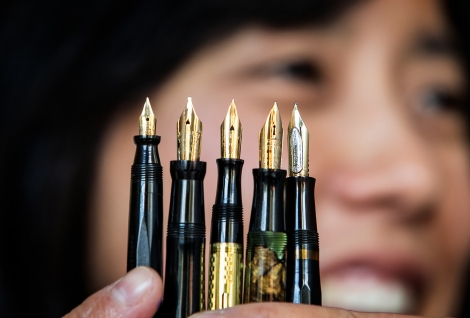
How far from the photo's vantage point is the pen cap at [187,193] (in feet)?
2.40

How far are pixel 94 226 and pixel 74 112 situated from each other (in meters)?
0.23

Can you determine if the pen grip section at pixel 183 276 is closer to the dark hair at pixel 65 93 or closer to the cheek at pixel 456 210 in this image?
the dark hair at pixel 65 93

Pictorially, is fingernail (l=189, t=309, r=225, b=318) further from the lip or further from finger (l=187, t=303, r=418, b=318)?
the lip

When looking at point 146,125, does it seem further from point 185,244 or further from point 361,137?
point 361,137

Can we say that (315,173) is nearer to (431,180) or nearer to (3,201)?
(431,180)

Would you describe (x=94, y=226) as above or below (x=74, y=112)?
below

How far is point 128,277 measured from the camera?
71 cm

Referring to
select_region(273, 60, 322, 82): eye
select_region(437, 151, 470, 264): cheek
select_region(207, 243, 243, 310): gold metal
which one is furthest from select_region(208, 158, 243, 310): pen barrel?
select_region(437, 151, 470, 264): cheek

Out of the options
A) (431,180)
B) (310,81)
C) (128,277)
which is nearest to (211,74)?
→ (310,81)

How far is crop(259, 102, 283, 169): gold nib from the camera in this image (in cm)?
78

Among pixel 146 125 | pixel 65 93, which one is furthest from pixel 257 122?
pixel 146 125

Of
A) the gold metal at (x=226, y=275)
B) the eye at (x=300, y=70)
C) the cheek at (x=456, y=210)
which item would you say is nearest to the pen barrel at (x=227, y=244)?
the gold metal at (x=226, y=275)

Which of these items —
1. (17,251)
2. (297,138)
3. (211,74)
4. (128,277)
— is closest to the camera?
(128,277)

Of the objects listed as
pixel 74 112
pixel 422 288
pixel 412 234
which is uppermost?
pixel 74 112
